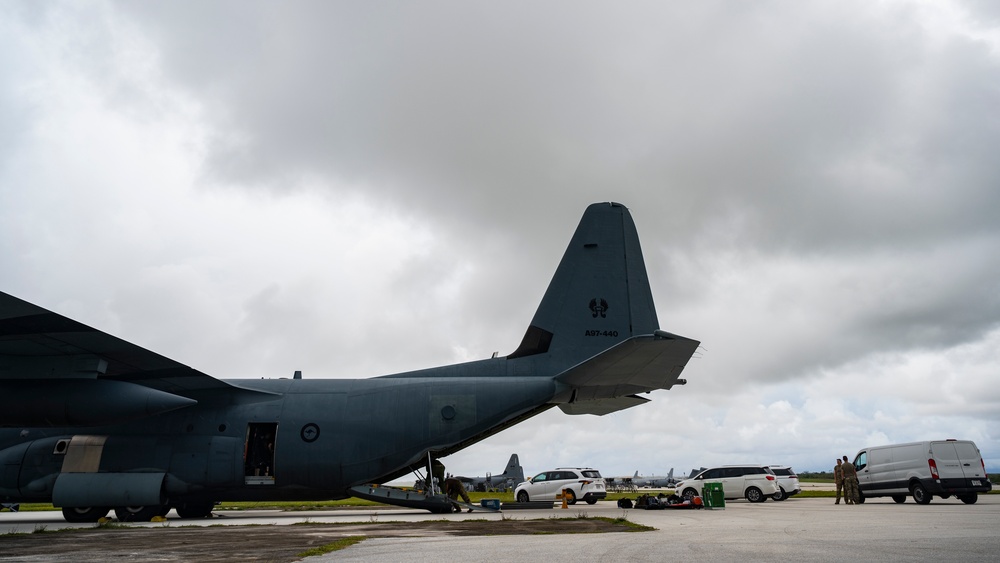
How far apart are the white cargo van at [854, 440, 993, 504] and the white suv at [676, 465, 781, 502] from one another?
15.2ft

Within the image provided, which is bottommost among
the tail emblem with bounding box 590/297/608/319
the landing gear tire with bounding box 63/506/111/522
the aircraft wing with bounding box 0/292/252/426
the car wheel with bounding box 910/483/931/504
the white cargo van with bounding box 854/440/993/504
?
the landing gear tire with bounding box 63/506/111/522

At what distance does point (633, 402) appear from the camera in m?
18.3

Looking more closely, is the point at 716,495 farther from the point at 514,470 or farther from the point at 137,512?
the point at 514,470

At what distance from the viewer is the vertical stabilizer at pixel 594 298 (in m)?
17.3

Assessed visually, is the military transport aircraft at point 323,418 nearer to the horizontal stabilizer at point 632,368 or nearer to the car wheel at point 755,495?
the horizontal stabilizer at point 632,368

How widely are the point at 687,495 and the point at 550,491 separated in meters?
5.32

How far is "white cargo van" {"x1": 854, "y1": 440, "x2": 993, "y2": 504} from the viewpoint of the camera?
1989 cm

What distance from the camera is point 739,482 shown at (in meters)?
26.4

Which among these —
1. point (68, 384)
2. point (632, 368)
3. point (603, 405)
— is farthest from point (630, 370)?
point (68, 384)

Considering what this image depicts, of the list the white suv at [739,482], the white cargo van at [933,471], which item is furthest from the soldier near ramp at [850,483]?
the white suv at [739,482]

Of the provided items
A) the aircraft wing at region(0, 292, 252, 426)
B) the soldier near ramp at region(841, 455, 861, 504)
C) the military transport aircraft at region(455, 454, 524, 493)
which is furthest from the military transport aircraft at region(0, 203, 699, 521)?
the military transport aircraft at region(455, 454, 524, 493)

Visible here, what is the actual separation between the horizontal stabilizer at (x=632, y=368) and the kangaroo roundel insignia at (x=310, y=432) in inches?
238

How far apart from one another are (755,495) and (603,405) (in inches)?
449

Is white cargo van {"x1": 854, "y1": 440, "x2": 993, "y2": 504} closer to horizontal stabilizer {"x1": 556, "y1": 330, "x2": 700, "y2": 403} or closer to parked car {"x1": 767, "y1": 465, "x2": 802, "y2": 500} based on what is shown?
parked car {"x1": 767, "y1": 465, "x2": 802, "y2": 500}
